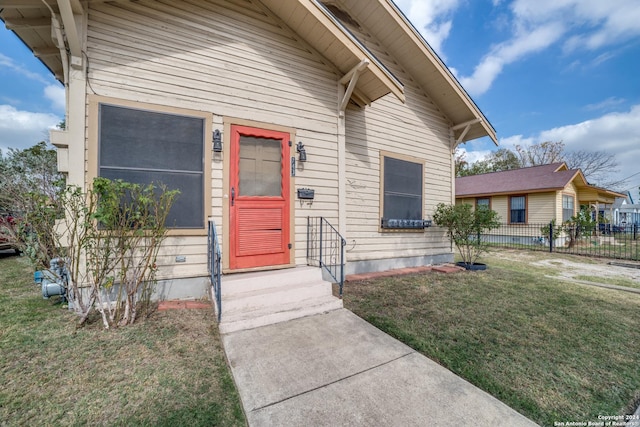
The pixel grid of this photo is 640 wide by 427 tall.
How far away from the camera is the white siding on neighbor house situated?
5238mm

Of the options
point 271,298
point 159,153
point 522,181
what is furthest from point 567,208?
point 159,153

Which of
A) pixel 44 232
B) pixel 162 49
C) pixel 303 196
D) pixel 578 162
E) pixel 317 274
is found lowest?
Answer: pixel 317 274

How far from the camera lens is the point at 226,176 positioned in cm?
374

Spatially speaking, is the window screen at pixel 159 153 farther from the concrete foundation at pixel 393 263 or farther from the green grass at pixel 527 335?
the concrete foundation at pixel 393 263

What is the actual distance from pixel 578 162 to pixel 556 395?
36.1 m

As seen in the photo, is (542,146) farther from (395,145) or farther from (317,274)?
(317,274)

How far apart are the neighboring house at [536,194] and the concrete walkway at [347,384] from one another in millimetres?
13977

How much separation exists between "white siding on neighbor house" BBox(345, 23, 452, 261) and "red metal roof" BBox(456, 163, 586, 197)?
30.3ft

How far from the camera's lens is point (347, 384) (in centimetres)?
199

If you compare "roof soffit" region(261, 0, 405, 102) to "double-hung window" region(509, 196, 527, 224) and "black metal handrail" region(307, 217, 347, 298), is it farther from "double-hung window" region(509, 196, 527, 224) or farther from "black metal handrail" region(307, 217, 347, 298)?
"double-hung window" region(509, 196, 527, 224)

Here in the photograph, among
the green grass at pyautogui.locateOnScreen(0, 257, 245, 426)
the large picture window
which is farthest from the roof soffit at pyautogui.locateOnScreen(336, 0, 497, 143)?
the green grass at pyautogui.locateOnScreen(0, 257, 245, 426)

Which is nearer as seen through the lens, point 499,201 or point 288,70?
point 288,70

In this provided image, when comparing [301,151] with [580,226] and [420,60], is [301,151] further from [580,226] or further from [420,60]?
[580,226]

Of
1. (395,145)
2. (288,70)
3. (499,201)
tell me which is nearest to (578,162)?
(499,201)
